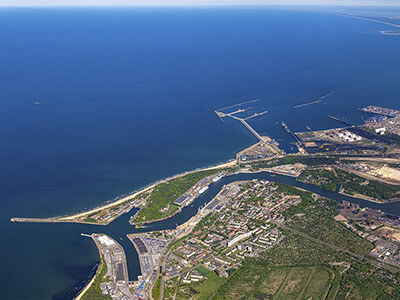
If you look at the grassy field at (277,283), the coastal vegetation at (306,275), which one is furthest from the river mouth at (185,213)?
the grassy field at (277,283)

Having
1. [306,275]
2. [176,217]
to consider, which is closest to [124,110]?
[176,217]

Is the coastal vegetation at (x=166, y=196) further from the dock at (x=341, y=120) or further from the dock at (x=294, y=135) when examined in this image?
the dock at (x=341, y=120)

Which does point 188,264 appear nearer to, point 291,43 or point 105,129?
point 105,129

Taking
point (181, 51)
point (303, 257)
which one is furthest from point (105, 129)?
A: point (181, 51)

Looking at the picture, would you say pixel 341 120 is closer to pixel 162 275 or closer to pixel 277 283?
pixel 277 283

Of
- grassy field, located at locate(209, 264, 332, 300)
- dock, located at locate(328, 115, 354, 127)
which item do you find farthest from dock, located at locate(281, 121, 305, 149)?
grassy field, located at locate(209, 264, 332, 300)

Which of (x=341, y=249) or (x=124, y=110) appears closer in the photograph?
(x=341, y=249)

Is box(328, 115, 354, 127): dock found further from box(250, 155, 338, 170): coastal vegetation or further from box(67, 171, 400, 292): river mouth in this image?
box(67, 171, 400, 292): river mouth

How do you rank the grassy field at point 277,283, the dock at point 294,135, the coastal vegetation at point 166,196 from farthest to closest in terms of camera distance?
the dock at point 294,135, the coastal vegetation at point 166,196, the grassy field at point 277,283
